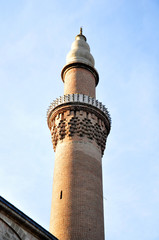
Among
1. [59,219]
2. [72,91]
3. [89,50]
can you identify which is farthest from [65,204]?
[89,50]

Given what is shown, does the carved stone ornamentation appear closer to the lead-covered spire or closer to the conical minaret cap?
the lead-covered spire

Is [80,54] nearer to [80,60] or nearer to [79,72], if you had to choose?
[80,60]

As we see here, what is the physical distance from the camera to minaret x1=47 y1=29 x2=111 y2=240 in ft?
58.7

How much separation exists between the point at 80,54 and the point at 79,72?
1.37 m

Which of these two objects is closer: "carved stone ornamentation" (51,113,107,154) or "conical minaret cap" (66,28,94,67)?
"carved stone ornamentation" (51,113,107,154)

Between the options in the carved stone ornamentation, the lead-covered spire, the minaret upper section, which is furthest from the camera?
the lead-covered spire

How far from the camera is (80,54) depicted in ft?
81.2

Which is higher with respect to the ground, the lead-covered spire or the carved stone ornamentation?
the lead-covered spire

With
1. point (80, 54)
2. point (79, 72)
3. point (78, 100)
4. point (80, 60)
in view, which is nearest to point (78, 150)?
point (78, 100)

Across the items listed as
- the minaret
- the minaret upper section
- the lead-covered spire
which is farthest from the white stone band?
the lead-covered spire

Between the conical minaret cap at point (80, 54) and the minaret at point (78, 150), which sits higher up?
the conical minaret cap at point (80, 54)

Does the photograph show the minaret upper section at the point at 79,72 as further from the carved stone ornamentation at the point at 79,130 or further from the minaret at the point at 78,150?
the carved stone ornamentation at the point at 79,130

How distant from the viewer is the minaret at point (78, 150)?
17906mm

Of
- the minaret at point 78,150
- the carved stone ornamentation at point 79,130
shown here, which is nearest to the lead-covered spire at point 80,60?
the minaret at point 78,150
